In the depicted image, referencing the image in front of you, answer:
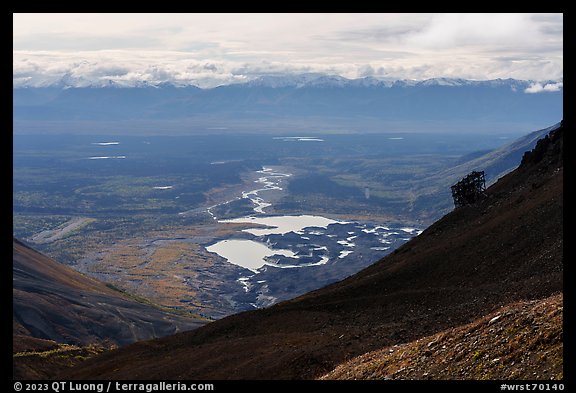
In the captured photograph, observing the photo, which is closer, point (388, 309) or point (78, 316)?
point (388, 309)

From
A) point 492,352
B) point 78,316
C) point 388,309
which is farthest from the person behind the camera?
point 78,316

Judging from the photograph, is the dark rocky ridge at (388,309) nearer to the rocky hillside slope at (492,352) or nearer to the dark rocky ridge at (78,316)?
the rocky hillside slope at (492,352)

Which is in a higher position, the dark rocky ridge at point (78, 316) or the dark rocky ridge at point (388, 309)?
the dark rocky ridge at point (388, 309)

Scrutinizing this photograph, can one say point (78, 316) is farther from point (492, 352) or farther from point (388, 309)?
point (492, 352)

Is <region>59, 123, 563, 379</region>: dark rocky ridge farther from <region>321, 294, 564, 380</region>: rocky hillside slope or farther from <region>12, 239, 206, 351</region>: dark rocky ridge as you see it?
<region>12, 239, 206, 351</region>: dark rocky ridge

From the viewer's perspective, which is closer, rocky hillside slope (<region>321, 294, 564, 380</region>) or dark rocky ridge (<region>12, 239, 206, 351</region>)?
rocky hillside slope (<region>321, 294, 564, 380</region>)

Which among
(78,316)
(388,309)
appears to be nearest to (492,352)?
(388,309)

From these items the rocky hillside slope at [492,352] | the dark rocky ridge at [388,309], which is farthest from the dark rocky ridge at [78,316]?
the rocky hillside slope at [492,352]

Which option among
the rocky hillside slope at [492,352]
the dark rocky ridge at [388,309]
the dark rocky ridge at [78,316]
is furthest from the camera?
the dark rocky ridge at [78,316]

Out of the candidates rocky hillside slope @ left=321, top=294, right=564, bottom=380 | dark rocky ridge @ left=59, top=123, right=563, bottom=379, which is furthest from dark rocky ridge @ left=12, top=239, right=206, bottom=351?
rocky hillside slope @ left=321, top=294, right=564, bottom=380
